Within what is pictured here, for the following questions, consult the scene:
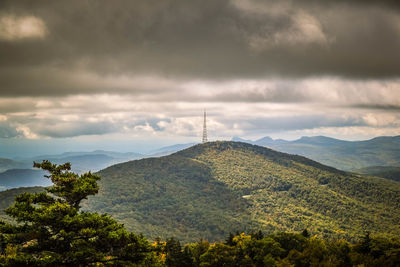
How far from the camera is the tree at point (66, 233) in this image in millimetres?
23484

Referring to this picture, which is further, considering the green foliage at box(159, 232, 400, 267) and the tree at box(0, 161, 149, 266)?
the green foliage at box(159, 232, 400, 267)

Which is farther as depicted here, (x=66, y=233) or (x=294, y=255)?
(x=294, y=255)

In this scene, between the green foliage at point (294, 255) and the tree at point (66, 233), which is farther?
the green foliage at point (294, 255)

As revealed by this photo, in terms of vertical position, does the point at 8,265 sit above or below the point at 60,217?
below

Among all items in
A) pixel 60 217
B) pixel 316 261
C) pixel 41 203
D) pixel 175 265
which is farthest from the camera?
pixel 175 265

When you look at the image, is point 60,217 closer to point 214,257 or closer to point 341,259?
point 214,257

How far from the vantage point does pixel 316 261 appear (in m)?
58.3

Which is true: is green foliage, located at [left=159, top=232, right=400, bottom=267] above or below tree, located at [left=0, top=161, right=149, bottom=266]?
below

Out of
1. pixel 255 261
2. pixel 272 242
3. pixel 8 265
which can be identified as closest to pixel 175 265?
pixel 255 261

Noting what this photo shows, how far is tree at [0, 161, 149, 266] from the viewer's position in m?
23.5

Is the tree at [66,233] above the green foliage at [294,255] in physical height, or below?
above

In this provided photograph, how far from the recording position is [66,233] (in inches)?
924

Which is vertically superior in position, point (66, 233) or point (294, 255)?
point (66, 233)

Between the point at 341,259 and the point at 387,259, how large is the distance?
8.95 m
